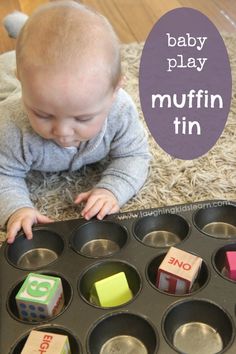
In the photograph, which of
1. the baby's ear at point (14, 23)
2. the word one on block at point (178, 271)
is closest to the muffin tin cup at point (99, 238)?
the word one on block at point (178, 271)

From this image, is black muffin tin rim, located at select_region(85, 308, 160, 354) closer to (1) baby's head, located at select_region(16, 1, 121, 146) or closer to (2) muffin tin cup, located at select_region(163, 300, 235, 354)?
(2) muffin tin cup, located at select_region(163, 300, 235, 354)

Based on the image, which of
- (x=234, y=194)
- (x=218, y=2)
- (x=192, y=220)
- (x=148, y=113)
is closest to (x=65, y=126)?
(x=148, y=113)

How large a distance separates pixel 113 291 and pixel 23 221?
19cm

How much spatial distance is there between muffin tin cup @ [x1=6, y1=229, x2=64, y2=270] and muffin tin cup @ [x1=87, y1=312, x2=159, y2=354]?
16cm

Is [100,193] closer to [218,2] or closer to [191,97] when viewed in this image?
[191,97]

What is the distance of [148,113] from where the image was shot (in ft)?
2.31

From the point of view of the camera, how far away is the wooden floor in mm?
1496

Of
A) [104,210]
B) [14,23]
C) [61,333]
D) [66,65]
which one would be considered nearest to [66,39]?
[66,65]

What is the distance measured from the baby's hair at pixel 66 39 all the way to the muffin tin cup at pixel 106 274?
9.9 inches

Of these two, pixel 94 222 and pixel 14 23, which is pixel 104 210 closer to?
pixel 94 222

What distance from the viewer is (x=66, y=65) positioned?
0.67 m

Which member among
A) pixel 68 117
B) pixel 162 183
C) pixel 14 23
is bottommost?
pixel 162 183

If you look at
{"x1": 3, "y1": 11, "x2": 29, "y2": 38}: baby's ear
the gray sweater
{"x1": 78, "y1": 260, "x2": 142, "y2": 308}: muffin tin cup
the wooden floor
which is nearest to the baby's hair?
the gray sweater

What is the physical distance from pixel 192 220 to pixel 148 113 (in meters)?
0.17
